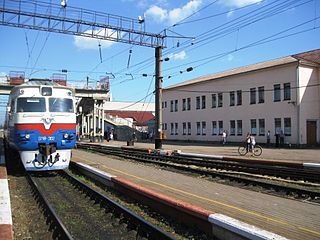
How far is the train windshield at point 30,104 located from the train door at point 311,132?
86.3 ft

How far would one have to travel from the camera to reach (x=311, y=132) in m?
33.6

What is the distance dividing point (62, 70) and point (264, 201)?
37.7 metres

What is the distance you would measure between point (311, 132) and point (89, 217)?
29585 millimetres

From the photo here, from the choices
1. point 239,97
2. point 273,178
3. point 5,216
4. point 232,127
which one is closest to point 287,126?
point 239,97

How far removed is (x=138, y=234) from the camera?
6.75 meters

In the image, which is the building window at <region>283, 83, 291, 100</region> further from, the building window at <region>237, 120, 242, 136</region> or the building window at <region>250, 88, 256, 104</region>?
the building window at <region>237, 120, 242, 136</region>

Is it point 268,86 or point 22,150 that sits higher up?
point 268,86

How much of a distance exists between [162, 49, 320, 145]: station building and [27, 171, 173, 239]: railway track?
26.2 meters

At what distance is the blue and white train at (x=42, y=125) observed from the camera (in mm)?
13281

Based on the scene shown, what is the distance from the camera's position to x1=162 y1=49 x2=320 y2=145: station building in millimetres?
33375

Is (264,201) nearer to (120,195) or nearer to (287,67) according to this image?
(120,195)

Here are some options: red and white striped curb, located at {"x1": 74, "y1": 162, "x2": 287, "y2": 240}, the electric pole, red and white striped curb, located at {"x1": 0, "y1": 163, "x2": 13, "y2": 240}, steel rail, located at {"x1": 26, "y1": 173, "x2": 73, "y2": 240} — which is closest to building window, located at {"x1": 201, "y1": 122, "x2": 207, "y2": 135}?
the electric pole

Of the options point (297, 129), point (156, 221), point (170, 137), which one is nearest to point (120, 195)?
point (156, 221)

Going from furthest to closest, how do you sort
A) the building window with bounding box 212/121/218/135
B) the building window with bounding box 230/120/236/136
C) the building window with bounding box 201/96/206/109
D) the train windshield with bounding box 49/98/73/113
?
1. the building window with bounding box 201/96/206/109
2. the building window with bounding box 212/121/218/135
3. the building window with bounding box 230/120/236/136
4. the train windshield with bounding box 49/98/73/113
